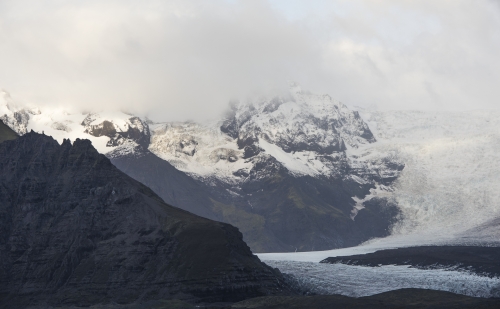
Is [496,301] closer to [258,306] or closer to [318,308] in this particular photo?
[318,308]

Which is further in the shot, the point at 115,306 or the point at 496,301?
the point at 115,306

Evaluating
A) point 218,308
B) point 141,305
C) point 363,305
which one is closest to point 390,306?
point 363,305

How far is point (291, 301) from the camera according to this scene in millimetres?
197750

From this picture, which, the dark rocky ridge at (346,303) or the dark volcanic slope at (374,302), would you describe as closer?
the dark volcanic slope at (374,302)

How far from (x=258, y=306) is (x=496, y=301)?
50.6 meters

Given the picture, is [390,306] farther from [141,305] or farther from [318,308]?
[141,305]

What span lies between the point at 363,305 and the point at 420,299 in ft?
56.6

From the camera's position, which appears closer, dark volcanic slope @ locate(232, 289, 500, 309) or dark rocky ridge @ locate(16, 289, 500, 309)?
dark volcanic slope @ locate(232, 289, 500, 309)

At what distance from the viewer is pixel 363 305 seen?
7362 inches

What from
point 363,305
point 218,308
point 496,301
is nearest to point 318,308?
point 363,305

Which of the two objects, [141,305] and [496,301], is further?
[141,305]

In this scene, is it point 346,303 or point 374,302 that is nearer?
point 374,302

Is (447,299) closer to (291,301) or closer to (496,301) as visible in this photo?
(496,301)

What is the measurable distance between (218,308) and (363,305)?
105ft
